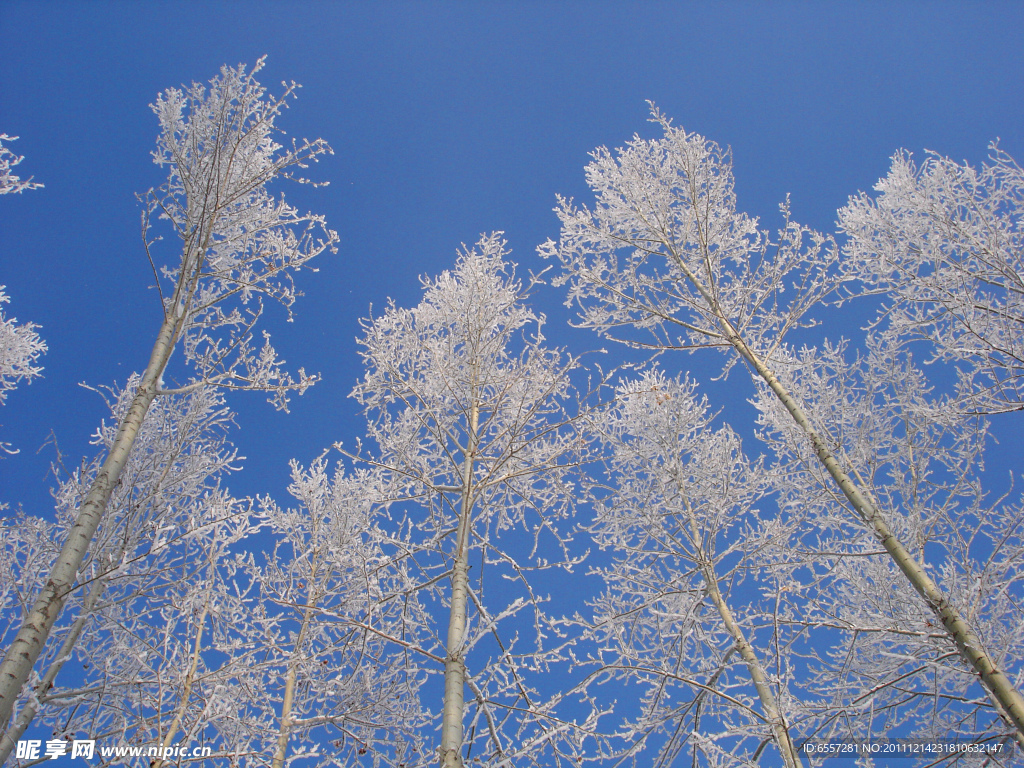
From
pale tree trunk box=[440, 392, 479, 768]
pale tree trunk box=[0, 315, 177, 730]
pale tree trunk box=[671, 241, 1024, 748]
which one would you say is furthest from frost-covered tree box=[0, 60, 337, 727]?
pale tree trunk box=[671, 241, 1024, 748]

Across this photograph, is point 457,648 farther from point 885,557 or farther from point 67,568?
point 885,557

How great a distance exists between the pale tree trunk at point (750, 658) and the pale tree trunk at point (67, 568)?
4108 mm

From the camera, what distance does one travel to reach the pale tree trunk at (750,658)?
3.59m

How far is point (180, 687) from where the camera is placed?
3.19 meters

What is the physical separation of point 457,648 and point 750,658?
315 cm

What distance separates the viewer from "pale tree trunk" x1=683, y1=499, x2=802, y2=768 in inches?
141

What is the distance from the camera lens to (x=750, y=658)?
5070mm

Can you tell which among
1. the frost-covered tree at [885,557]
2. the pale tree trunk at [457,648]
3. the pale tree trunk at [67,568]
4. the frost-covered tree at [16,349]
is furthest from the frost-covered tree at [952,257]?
the frost-covered tree at [16,349]

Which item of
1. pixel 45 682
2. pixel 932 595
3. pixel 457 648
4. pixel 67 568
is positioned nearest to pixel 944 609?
pixel 932 595

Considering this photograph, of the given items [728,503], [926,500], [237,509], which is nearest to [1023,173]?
[926,500]

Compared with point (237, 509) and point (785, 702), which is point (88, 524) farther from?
point (785, 702)

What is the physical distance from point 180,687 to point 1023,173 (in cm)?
816

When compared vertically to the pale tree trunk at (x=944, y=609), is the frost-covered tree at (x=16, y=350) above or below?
above

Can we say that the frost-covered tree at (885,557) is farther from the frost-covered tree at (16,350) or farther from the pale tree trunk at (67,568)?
the frost-covered tree at (16,350)
